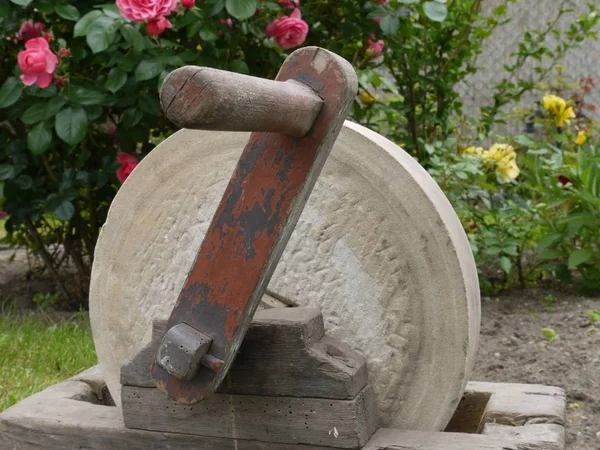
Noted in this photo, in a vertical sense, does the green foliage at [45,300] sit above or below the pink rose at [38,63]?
below

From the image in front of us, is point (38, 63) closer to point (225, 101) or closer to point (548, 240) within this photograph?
point (225, 101)

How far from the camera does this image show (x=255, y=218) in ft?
5.01

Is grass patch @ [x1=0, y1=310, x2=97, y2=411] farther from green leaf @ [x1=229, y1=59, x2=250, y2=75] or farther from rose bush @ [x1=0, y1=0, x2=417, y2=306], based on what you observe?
green leaf @ [x1=229, y1=59, x2=250, y2=75]

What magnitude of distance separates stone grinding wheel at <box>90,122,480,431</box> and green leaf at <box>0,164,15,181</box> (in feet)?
5.19

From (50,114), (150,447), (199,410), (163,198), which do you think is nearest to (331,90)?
(163,198)

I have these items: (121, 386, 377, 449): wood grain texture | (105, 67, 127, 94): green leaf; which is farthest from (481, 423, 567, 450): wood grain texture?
(105, 67, 127, 94): green leaf

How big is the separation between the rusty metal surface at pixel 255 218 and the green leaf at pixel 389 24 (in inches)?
68.5

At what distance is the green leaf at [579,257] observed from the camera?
3.53m

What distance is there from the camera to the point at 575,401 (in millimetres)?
2537

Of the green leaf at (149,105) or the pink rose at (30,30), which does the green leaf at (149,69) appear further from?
the pink rose at (30,30)

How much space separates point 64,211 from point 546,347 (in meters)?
1.87

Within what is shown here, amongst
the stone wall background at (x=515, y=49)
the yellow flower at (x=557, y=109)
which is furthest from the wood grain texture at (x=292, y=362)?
the stone wall background at (x=515, y=49)

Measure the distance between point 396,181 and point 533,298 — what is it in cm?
238

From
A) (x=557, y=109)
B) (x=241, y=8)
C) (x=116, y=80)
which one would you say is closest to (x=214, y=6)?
(x=241, y=8)
